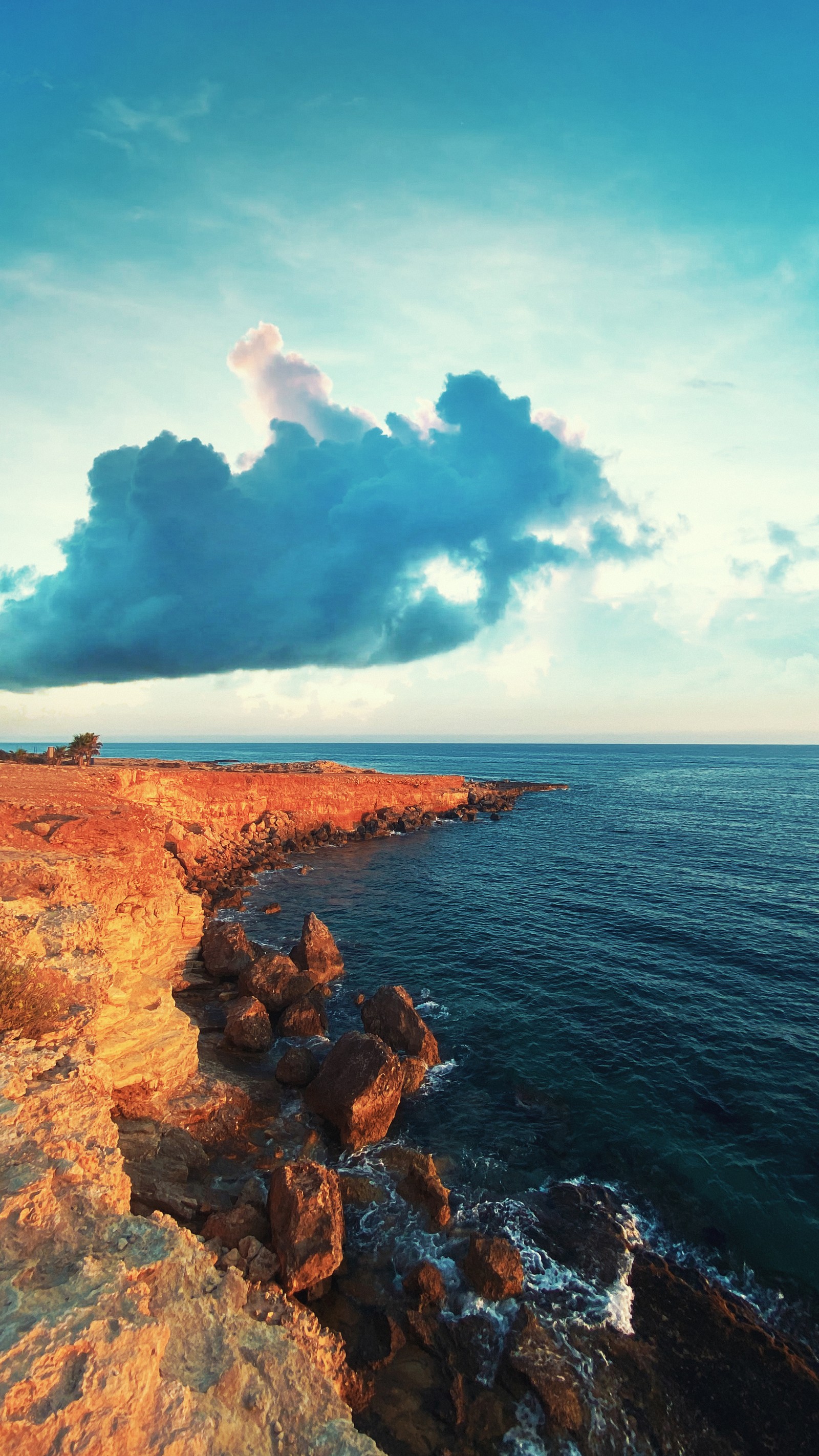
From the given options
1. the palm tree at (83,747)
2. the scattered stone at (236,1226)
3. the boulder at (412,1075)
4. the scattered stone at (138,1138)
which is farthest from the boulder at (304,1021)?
the palm tree at (83,747)

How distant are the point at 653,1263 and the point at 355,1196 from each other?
7.30 m

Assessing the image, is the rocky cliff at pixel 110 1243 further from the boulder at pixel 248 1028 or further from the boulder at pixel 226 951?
the boulder at pixel 226 951

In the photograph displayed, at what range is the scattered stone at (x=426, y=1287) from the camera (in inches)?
487

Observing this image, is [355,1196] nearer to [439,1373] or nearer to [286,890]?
[439,1373]

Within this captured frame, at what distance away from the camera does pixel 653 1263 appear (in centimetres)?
1339

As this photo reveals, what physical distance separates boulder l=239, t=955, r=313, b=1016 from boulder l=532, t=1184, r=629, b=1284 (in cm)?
1242

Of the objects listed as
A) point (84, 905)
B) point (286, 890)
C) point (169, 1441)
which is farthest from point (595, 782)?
point (169, 1441)

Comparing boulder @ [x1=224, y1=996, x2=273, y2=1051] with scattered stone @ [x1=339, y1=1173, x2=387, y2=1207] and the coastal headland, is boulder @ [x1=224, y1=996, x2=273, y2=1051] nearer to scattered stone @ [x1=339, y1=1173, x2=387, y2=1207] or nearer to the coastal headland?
the coastal headland

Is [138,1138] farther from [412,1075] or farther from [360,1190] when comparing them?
[412,1075]

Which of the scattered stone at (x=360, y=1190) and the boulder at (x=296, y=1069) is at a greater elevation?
the boulder at (x=296, y=1069)

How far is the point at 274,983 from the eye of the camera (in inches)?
963

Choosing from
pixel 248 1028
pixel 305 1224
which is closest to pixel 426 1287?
pixel 305 1224

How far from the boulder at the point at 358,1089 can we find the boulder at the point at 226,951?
876cm

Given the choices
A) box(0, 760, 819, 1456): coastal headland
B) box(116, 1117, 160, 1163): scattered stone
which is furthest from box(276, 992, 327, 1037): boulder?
box(116, 1117, 160, 1163): scattered stone
